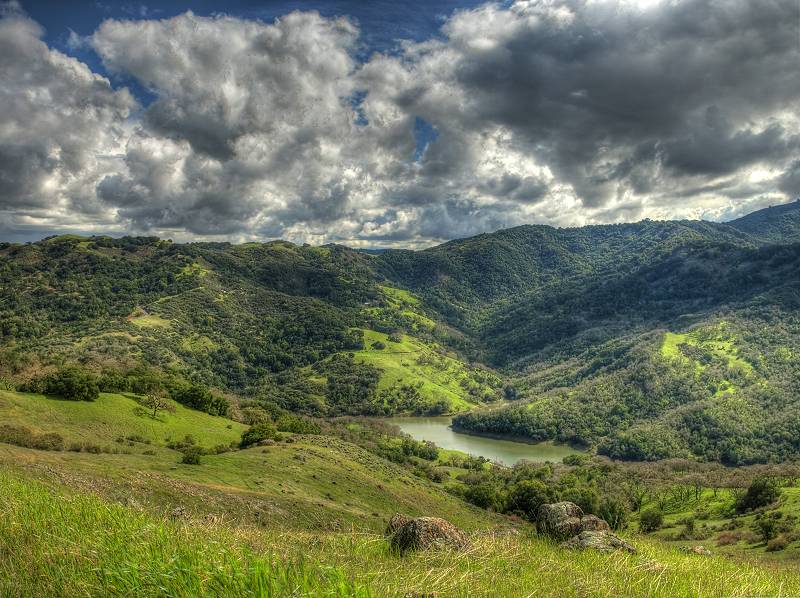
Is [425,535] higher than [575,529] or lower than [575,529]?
higher

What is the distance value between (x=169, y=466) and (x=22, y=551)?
158ft

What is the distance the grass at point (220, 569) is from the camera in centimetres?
343

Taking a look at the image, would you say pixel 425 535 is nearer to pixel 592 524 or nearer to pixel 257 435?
pixel 592 524

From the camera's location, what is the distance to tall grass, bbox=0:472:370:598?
3334mm

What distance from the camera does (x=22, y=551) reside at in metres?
4.55

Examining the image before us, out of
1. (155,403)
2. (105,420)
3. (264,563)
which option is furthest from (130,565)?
(155,403)

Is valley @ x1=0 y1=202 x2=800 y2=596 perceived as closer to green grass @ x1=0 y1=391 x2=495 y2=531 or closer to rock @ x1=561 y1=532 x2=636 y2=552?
green grass @ x1=0 y1=391 x2=495 y2=531

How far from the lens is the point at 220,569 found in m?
3.35

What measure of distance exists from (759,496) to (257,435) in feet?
285

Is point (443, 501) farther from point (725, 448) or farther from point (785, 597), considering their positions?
point (725, 448)

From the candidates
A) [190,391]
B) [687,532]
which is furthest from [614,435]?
[190,391]

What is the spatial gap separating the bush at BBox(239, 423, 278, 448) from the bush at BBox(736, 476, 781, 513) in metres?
83.0

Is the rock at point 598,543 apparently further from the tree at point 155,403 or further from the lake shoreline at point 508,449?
the lake shoreline at point 508,449

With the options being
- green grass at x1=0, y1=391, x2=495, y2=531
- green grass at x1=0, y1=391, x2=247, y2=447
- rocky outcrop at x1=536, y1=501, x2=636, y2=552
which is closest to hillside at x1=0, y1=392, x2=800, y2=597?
rocky outcrop at x1=536, y1=501, x2=636, y2=552
